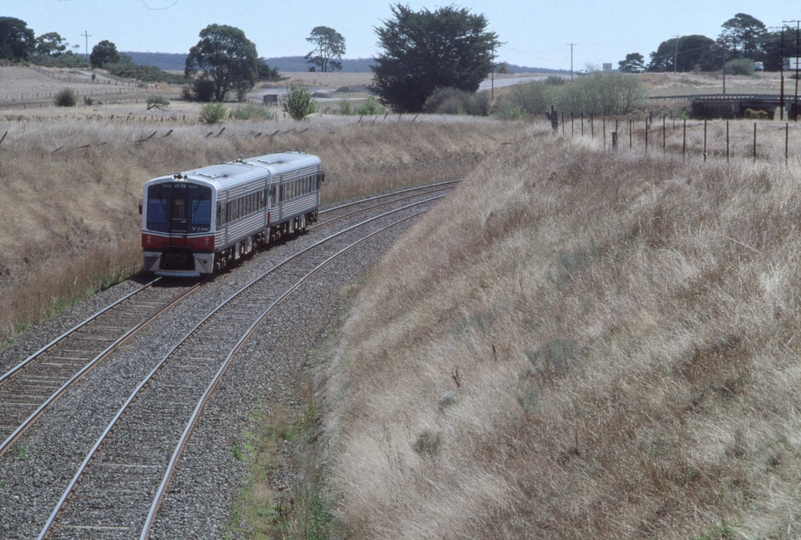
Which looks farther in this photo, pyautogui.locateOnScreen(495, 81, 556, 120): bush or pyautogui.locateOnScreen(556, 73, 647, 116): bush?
pyautogui.locateOnScreen(495, 81, 556, 120): bush

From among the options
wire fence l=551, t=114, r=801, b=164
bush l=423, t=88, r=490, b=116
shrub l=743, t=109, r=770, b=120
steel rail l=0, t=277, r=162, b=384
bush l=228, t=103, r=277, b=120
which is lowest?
steel rail l=0, t=277, r=162, b=384

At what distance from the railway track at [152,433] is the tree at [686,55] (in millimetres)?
136862

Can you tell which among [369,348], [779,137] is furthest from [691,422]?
[779,137]

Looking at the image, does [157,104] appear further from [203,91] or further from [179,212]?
[179,212]

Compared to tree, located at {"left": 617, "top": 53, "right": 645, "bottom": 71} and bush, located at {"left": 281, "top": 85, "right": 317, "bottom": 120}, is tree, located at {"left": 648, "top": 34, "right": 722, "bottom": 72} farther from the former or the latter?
A: bush, located at {"left": 281, "top": 85, "right": 317, "bottom": 120}

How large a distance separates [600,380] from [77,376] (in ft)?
33.7

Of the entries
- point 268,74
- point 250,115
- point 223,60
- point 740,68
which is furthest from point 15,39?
point 740,68

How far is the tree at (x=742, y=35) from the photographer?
143m

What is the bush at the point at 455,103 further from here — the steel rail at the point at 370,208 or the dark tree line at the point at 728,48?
the dark tree line at the point at 728,48

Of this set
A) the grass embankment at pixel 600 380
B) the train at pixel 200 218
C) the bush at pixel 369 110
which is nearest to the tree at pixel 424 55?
the bush at pixel 369 110

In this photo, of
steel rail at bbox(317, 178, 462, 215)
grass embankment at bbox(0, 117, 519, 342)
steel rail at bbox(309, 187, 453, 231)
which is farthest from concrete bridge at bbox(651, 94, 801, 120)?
steel rail at bbox(309, 187, 453, 231)

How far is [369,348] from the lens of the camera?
1564cm

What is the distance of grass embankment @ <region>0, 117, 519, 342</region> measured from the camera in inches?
891

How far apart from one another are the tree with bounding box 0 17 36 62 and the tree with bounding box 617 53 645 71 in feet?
390
